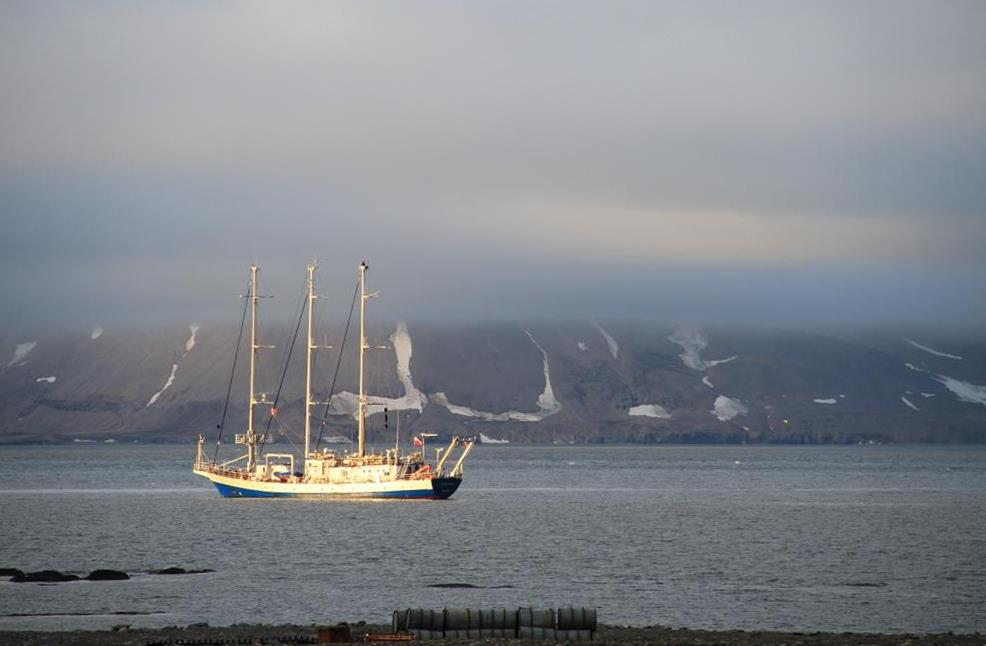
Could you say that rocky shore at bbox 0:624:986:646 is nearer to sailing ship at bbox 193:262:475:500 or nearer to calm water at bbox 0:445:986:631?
calm water at bbox 0:445:986:631

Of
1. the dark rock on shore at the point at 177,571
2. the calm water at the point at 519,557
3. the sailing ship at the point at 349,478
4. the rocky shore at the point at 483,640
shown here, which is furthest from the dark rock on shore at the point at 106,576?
the sailing ship at the point at 349,478

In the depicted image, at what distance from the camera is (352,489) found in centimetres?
10938

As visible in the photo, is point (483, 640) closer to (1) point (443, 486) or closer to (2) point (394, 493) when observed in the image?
(2) point (394, 493)

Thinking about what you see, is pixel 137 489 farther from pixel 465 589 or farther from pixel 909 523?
pixel 465 589

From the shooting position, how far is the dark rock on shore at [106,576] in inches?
2336

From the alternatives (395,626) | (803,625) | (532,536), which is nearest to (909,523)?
(532,536)

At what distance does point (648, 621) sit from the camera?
4756 cm

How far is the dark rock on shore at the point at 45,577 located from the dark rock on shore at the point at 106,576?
62cm

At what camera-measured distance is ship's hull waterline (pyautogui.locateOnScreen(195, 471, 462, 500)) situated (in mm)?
109575

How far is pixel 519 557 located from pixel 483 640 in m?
32.8

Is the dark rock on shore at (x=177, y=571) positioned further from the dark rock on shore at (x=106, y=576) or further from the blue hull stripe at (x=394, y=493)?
the blue hull stripe at (x=394, y=493)

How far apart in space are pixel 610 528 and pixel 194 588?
125 ft

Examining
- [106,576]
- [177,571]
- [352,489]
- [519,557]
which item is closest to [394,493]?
[352,489]

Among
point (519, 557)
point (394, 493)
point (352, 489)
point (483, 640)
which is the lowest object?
point (483, 640)
